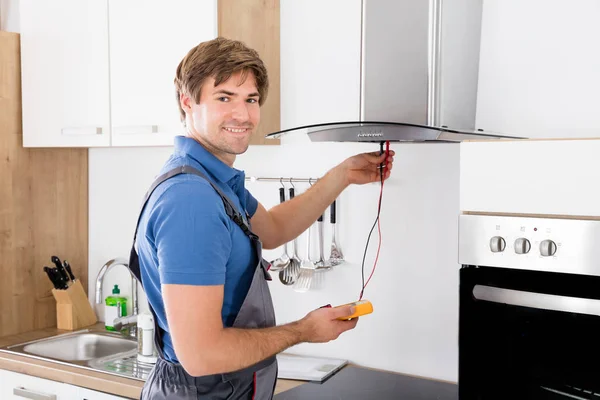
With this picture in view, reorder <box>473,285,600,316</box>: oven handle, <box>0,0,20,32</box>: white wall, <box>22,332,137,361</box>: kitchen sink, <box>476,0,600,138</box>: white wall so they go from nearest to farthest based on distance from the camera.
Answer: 1. <box>473,285,600,316</box>: oven handle
2. <box>476,0,600,138</box>: white wall
3. <box>22,332,137,361</box>: kitchen sink
4. <box>0,0,20,32</box>: white wall

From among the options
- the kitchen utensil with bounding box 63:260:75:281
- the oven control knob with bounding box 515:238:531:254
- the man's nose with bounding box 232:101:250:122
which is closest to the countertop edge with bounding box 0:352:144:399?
the kitchen utensil with bounding box 63:260:75:281

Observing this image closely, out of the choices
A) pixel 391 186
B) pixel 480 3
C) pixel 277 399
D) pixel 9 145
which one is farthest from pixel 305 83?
pixel 9 145

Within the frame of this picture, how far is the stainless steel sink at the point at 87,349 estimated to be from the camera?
246cm

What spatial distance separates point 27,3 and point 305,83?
112 cm

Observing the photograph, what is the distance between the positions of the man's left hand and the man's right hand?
19.8 inches

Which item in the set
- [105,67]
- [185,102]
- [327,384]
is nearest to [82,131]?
[105,67]

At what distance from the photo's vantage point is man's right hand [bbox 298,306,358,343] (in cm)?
160

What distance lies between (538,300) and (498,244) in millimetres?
140

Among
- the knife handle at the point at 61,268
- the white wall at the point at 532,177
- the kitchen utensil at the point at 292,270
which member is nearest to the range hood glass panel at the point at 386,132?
the white wall at the point at 532,177

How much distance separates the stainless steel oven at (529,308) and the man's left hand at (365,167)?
459 mm

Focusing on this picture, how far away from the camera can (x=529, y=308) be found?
1.48 metres

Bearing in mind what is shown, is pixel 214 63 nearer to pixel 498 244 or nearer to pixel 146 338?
pixel 498 244

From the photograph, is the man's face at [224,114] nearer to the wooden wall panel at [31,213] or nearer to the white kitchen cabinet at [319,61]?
the white kitchen cabinet at [319,61]

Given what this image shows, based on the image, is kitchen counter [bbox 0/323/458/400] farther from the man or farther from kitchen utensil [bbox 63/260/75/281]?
kitchen utensil [bbox 63/260/75/281]
